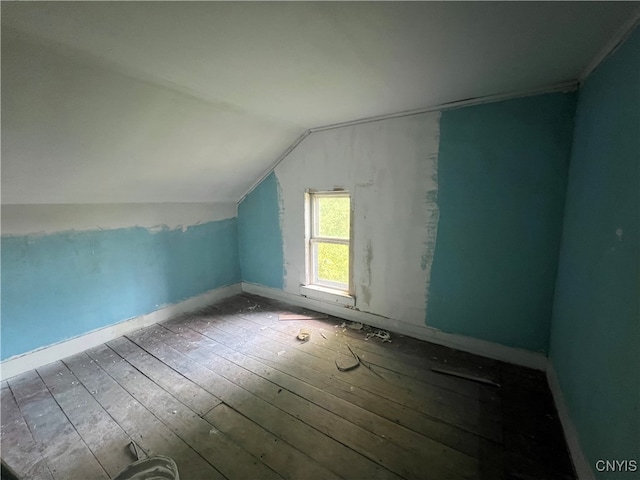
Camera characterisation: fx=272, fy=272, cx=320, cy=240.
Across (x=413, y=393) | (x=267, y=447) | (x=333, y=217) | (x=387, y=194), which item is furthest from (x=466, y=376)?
(x=333, y=217)

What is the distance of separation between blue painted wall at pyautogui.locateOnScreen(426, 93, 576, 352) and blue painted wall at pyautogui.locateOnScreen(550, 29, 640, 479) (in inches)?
8.4

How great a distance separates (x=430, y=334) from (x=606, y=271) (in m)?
1.62

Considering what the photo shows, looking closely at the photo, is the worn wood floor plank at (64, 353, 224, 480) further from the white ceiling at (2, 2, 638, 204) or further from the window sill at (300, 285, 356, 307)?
the window sill at (300, 285, 356, 307)

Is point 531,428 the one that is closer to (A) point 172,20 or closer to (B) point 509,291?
(B) point 509,291

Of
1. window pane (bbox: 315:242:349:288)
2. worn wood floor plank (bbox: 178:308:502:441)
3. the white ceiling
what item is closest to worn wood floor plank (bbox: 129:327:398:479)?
worn wood floor plank (bbox: 178:308:502:441)

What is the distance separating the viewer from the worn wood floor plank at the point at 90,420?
156 centimetres

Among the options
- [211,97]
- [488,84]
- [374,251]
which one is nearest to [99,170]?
[211,97]

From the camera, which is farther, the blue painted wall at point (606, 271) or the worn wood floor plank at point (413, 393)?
the worn wood floor plank at point (413, 393)

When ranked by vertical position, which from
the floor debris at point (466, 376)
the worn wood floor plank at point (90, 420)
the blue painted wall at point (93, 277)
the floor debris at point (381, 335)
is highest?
the blue painted wall at point (93, 277)

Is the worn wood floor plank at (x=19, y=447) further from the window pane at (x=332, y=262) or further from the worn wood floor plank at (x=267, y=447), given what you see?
the window pane at (x=332, y=262)

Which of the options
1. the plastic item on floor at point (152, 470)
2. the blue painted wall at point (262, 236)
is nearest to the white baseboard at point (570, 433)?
the plastic item on floor at point (152, 470)

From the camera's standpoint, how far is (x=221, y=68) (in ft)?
→ 5.16

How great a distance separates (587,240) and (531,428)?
119 centimetres

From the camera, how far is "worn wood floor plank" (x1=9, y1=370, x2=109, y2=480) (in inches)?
58.5
